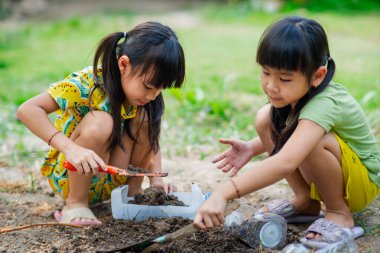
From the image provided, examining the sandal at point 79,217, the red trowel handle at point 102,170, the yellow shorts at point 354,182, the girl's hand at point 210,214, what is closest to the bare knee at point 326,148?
the yellow shorts at point 354,182

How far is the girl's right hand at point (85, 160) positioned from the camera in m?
2.49

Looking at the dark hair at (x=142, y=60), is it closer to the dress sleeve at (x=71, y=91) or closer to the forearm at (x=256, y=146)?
the dress sleeve at (x=71, y=91)

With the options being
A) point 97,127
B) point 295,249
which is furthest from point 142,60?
point 295,249

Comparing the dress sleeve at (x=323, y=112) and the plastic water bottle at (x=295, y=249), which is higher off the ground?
the dress sleeve at (x=323, y=112)

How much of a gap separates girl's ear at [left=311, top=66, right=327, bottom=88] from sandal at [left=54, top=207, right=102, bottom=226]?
1.15 m

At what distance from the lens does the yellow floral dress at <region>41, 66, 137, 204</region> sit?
2.71 meters

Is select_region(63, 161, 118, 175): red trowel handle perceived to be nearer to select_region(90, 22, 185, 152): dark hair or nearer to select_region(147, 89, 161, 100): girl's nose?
select_region(90, 22, 185, 152): dark hair

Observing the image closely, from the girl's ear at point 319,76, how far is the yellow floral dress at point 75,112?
35.2 inches

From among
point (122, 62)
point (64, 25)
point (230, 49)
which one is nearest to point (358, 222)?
point (122, 62)

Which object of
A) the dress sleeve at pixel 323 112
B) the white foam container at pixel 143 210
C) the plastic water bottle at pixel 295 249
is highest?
the dress sleeve at pixel 323 112

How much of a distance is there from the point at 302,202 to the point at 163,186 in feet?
2.24

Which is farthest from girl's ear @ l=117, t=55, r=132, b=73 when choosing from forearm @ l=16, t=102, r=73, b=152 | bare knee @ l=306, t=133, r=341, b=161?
bare knee @ l=306, t=133, r=341, b=161

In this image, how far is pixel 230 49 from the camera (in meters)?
7.93

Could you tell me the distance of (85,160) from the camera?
2496 millimetres
